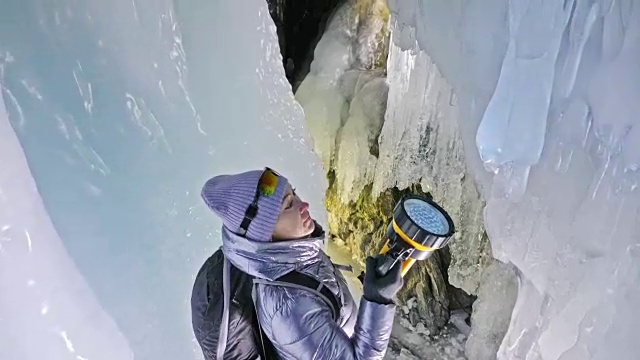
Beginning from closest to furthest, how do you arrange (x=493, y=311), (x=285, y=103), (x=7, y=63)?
1. (x=7, y=63)
2. (x=285, y=103)
3. (x=493, y=311)

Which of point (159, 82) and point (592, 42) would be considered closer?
point (592, 42)

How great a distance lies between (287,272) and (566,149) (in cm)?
69

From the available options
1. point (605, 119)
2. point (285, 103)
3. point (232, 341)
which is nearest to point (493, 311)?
point (285, 103)

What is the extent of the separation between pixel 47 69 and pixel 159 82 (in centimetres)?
34

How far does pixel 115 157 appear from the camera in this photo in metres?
1.60

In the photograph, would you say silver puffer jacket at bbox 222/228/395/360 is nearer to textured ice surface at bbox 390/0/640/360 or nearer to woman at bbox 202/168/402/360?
woman at bbox 202/168/402/360

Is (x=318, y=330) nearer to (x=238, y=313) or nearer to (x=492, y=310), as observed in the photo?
(x=238, y=313)

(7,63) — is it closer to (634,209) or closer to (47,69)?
(47,69)

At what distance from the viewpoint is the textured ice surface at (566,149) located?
120 centimetres

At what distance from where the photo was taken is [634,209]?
1245 mm

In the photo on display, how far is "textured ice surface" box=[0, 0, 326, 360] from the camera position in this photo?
125cm

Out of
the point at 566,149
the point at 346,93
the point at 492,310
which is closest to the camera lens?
the point at 566,149

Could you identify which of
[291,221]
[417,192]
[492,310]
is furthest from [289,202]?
[417,192]

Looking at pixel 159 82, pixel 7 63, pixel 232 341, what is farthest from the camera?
pixel 159 82
